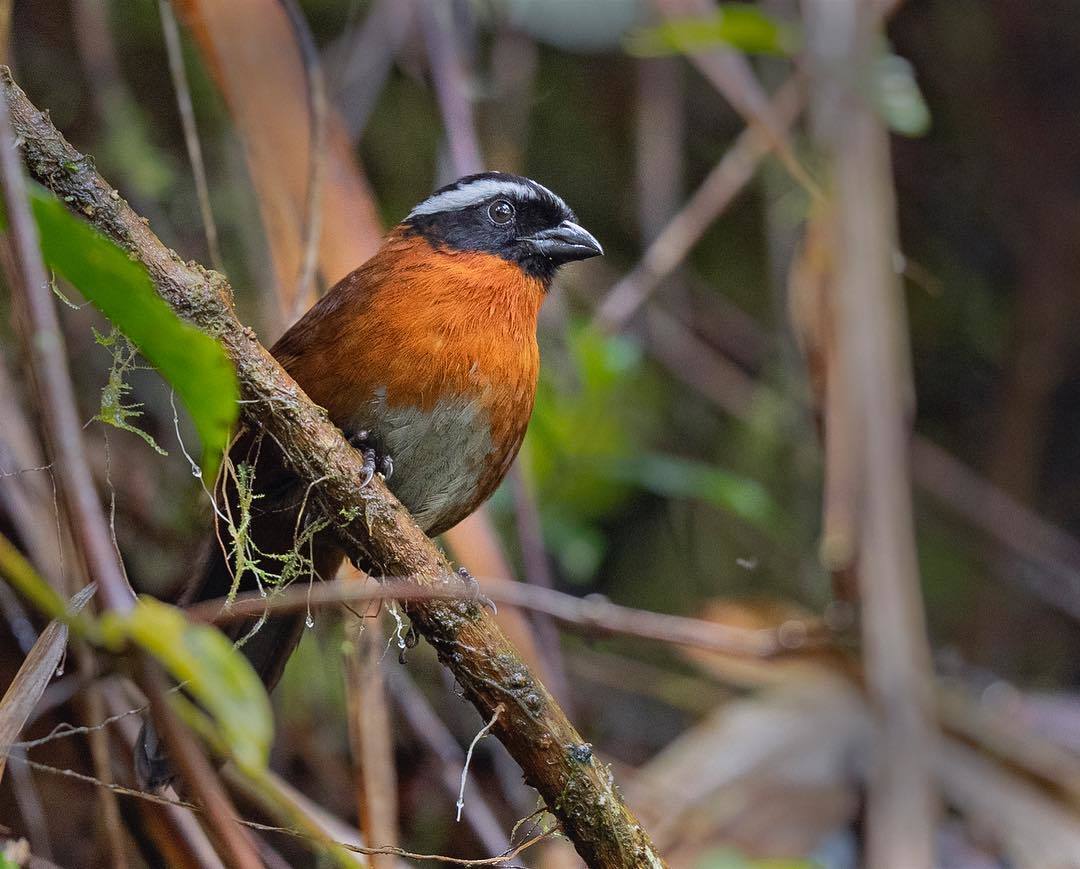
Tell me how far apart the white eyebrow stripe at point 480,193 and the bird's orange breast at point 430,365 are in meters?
0.21

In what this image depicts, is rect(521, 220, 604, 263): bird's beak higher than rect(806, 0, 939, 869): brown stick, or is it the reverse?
rect(521, 220, 604, 263): bird's beak

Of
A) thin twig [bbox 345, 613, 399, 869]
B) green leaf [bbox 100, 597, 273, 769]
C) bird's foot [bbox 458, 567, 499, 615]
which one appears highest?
green leaf [bbox 100, 597, 273, 769]

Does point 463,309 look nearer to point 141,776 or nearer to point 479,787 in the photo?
point 141,776

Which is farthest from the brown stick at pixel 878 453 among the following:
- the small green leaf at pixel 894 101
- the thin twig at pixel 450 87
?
the thin twig at pixel 450 87

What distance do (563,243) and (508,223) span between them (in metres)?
0.15

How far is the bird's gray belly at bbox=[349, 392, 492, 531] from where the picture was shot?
2600mm

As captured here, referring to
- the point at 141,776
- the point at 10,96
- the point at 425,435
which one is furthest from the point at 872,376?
the point at 10,96

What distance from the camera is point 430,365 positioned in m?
A: 2.65

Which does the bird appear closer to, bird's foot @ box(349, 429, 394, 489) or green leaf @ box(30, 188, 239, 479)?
bird's foot @ box(349, 429, 394, 489)

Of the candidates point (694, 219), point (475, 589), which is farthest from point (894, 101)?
point (475, 589)

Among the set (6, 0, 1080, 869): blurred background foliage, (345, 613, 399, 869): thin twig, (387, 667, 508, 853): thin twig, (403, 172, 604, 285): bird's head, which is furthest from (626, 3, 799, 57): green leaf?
(387, 667, 508, 853): thin twig

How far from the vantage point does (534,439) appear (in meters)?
4.08

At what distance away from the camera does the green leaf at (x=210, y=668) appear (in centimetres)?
108

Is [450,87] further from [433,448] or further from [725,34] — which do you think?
[433,448]
